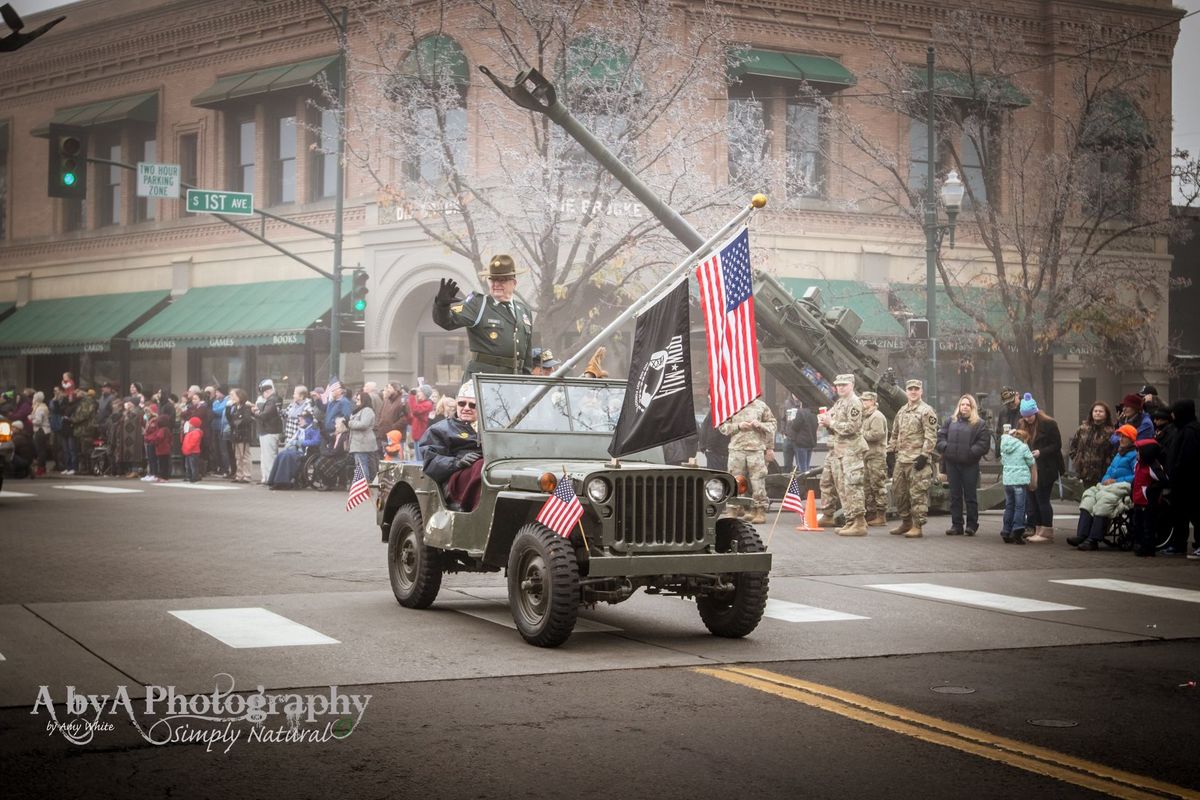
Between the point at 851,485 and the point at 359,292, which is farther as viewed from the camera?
the point at 359,292

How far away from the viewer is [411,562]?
1072 cm

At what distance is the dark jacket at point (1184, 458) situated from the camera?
50.2 feet

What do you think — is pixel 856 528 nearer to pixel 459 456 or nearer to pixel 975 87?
pixel 459 456

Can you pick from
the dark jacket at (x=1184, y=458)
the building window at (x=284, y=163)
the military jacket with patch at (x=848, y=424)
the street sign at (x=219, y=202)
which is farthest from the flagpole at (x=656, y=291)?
the building window at (x=284, y=163)

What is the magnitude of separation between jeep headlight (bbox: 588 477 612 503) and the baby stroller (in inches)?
642

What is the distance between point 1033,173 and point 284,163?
1830 centimetres

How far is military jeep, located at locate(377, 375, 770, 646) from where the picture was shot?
28.7 feet

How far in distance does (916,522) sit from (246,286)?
2266cm

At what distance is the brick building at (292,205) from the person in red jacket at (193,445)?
3088 mm

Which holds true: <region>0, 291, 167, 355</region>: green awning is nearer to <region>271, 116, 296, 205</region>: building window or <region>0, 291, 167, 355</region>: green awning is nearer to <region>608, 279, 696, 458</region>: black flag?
<region>271, 116, 296, 205</region>: building window

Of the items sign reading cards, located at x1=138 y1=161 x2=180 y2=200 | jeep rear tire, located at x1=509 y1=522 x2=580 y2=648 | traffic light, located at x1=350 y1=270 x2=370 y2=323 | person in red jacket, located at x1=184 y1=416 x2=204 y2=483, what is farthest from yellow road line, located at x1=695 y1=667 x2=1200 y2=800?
sign reading cards, located at x1=138 y1=161 x2=180 y2=200

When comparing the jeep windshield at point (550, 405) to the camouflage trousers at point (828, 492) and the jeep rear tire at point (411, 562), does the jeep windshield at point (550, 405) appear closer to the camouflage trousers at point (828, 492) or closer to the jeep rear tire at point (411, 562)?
the jeep rear tire at point (411, 562)

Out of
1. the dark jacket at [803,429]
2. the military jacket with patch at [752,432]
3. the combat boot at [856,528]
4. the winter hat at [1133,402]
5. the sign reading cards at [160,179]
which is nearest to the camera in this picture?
the winter hat at [1133,402]

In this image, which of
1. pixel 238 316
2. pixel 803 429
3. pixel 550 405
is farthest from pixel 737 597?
pixel 238 316
